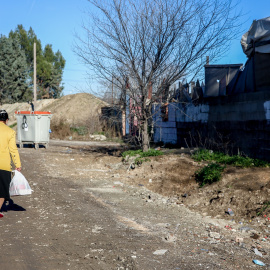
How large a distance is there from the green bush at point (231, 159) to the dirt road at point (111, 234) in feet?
7.21

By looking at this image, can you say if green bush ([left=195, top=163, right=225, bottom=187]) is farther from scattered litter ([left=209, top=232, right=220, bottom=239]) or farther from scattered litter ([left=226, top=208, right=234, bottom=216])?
scattered litter ([left=209, top=232, right=220, bottom=239])

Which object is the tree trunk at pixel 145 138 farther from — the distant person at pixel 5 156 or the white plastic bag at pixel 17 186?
the distant person at pixel 5 156

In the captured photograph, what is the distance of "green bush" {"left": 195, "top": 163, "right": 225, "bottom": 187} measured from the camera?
7.61m

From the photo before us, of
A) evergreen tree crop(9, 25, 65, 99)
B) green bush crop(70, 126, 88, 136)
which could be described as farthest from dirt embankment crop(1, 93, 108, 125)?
evergreen tree crop(9, 25, 65, 99)

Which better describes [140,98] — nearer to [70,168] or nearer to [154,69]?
[154,69]

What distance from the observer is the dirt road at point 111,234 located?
379 centimetres

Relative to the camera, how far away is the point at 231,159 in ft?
28.7

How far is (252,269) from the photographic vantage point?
12.3 ft

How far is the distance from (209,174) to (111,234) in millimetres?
3621

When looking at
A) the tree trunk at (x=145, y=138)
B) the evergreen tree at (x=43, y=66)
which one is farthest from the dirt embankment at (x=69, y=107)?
the tree trunk at (x=145, y=138)

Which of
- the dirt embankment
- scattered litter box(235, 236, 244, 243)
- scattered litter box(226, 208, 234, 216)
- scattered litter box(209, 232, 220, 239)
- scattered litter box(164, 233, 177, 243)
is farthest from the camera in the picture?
the dirt embankment

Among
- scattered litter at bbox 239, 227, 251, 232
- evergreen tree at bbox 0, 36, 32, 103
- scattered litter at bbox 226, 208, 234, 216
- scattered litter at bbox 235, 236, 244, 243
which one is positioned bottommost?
scattered litter at bbox 239, 227, 251, 232

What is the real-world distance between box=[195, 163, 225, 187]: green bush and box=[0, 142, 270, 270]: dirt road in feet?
3.56

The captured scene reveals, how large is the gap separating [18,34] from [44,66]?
241 inches
